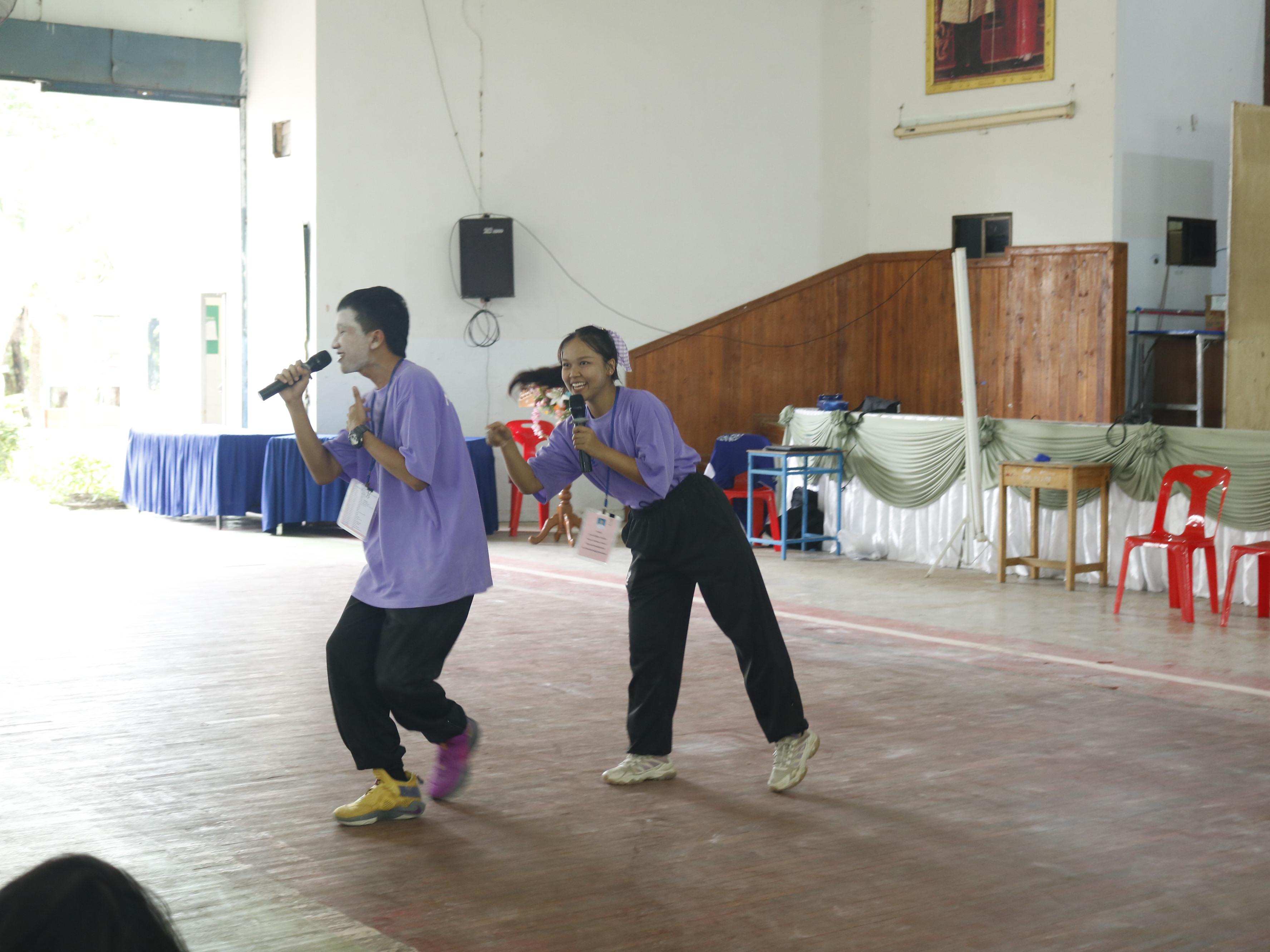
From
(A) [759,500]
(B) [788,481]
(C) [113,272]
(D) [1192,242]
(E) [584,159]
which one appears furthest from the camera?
(C) [113,272]

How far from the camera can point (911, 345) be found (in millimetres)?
15008

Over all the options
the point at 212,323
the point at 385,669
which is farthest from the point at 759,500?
the point at 385,669

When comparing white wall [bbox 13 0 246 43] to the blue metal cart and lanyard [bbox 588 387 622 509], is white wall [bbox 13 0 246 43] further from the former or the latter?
lanyard [bbox 588 387 622 509]

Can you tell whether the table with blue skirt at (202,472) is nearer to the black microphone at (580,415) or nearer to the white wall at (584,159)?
the white wall at (584,159)

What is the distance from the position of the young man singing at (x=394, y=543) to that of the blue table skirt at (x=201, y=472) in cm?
887

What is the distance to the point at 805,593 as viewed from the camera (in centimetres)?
938

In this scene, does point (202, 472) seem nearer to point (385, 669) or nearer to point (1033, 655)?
point (1033, 655)

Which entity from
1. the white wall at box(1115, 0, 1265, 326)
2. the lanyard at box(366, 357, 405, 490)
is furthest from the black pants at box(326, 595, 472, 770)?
the white wall at box(1115, 0, 1265, 326)

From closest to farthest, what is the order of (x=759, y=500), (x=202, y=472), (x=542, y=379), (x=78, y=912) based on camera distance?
(x=78, y=912) → (x=542, y=379) → (x=759, y=500) → (x=202, y=472)

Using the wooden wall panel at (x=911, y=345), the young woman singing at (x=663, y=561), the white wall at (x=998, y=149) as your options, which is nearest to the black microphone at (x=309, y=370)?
the young woman singing at (x=663, y=561)

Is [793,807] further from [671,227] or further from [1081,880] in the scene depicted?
[671,227]

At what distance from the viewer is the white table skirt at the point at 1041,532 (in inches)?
349

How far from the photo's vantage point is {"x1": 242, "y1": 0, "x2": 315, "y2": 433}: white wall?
13.5 metres

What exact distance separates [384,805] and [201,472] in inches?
377
